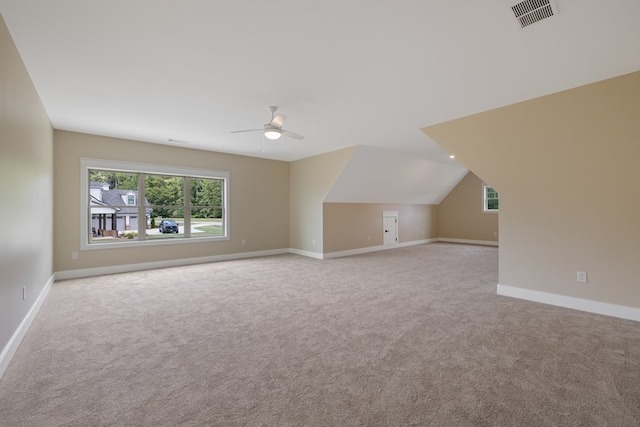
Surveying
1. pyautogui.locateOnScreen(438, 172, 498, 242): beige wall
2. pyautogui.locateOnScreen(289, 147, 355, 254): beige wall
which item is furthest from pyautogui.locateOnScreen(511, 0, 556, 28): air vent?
pyautogui.locateOnScreen(438, 172, 498, 242): beige wall

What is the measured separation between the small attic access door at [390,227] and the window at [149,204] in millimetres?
4585

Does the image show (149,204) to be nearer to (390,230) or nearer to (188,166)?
(188,166)

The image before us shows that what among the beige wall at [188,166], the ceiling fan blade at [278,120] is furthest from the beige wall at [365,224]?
the ceiling fan blade at [278,120]

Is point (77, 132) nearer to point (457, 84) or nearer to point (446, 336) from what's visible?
point (457, 84)

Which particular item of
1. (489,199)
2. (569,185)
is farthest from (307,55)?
(489,199)

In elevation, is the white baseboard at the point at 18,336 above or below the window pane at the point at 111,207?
below

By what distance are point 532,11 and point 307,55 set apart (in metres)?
1.74

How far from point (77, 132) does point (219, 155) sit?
2590 millimetres

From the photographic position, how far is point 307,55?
2.64m

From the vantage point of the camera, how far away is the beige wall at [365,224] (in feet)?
23.9

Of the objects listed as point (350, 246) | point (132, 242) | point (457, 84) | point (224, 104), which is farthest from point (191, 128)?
point (350, 246)

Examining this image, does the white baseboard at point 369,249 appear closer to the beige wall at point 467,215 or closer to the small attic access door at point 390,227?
the small attic access door at point 390,227

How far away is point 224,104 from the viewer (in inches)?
150

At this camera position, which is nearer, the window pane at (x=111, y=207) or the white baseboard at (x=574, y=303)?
the white baseboard at (x=574, y=303)
